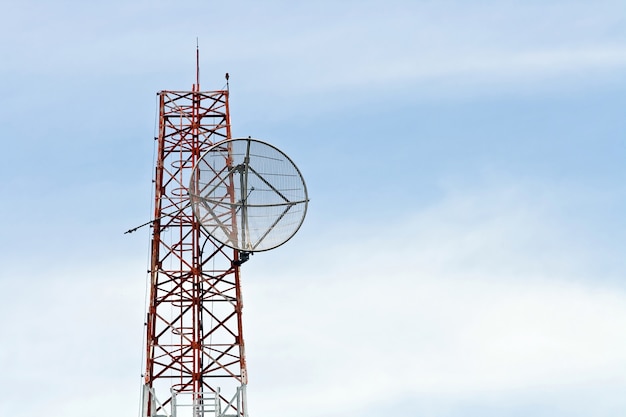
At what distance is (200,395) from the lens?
78.6 m

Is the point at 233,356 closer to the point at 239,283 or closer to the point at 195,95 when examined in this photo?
the point at 239,283

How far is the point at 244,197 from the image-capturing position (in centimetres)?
7725

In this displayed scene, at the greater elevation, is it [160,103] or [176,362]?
[160,103]

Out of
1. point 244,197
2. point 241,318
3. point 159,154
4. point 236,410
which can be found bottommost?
point 236,410

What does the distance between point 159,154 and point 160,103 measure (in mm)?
4089

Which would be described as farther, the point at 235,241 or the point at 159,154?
the point at 159,154

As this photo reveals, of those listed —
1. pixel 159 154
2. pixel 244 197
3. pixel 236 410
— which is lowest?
pixel 236 410

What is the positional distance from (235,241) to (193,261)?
6.70 metres

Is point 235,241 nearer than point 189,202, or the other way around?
point 235,241

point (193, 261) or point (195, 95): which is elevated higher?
point (195, 95)

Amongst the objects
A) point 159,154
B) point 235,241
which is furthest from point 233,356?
point 159,154

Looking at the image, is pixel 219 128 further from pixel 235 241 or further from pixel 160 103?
pixel 235 241

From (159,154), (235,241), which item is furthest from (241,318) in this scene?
(159,154)

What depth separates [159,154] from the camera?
83.8 meters
